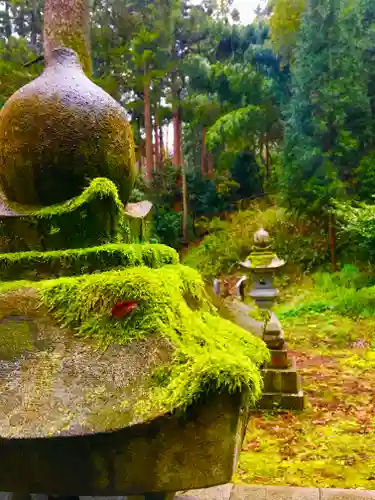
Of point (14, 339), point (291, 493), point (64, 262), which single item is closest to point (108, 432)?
point (14, 339)

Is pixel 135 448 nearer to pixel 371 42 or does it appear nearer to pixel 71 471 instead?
pixel 71 471

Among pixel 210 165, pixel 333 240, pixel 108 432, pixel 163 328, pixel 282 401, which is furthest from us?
pixel 210 165

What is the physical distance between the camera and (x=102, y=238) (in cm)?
222

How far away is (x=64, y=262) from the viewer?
208 cm

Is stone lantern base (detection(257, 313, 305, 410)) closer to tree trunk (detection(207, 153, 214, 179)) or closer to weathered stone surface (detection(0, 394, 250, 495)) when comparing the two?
weathered stone surface (detection(0, 394, 250, 495))

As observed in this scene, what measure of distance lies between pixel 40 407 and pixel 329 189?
12235mm

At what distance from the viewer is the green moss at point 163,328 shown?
1476mm

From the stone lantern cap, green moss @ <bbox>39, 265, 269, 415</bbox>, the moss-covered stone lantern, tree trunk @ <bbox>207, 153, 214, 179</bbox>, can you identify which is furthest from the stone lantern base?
tree trunk @ <bbox>207, 153, 214, 179</bbox>

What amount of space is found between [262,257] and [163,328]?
5.24 m

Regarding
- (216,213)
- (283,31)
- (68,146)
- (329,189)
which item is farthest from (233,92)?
(68,146)

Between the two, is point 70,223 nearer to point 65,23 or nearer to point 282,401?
point 282,401

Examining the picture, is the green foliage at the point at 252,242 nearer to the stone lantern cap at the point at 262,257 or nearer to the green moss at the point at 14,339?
the stone lantern cap at the point at 262,257

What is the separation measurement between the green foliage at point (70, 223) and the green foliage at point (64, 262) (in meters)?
0.11

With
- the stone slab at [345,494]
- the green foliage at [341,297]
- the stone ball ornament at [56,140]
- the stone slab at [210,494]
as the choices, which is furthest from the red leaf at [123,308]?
the green foliage at [341,297]
